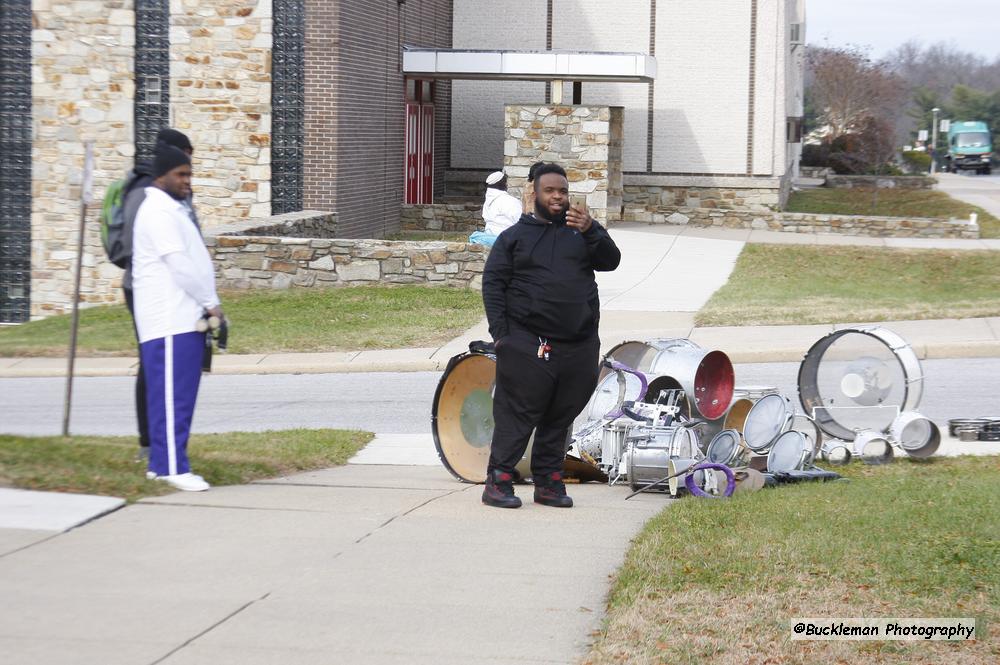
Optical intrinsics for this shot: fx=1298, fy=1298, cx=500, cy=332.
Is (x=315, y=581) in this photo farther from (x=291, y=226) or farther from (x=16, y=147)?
(x=16, y=147)

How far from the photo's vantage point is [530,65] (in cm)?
2736

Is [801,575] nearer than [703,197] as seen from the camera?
Yes

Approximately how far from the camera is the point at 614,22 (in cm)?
3203

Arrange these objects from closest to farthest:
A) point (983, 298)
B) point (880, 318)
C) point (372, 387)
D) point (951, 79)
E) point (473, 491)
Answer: point (473, 491), point (372, 387), point (880, 318), point (983, 298), point (951, 79)

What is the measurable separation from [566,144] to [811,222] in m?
6.74

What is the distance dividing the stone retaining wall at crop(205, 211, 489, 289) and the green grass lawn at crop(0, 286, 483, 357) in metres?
0.18

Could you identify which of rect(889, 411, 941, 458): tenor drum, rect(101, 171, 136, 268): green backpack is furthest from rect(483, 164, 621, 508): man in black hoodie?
rect(889, 411, 941, 458): tenor drum

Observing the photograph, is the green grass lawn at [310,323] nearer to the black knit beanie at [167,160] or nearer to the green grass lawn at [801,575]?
the black knit beanie at [167,160]

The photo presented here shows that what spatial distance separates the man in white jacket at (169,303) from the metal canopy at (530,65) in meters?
20.4

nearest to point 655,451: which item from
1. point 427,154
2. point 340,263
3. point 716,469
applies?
point 716,469

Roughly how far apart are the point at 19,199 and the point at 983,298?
15.9 meters

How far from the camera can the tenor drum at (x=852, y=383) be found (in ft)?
29.6

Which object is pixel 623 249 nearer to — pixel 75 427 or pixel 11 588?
pixel 75 427

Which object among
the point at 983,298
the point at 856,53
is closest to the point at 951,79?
the point at 856,53
